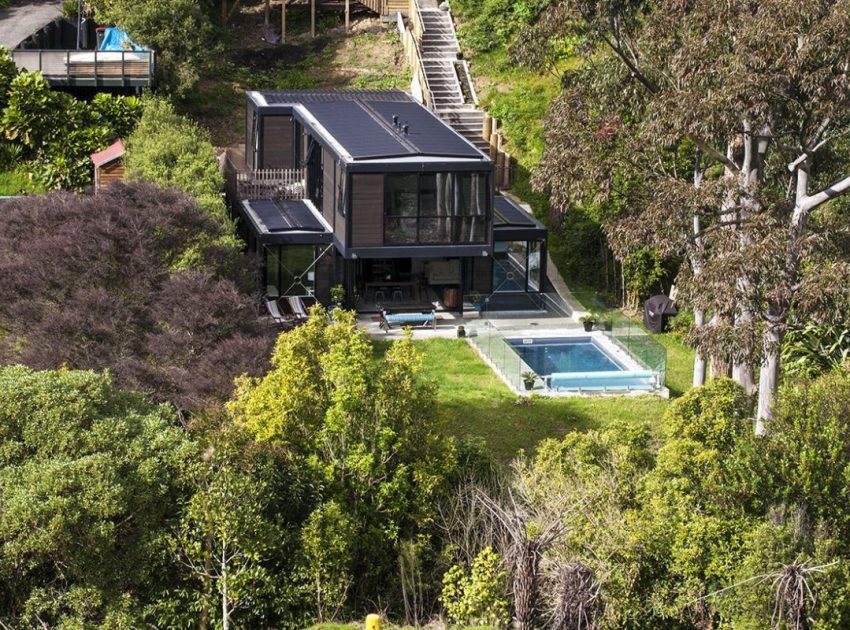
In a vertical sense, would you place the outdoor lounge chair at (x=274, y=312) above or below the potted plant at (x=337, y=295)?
below

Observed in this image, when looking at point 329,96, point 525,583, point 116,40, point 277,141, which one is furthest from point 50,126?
point 525,583

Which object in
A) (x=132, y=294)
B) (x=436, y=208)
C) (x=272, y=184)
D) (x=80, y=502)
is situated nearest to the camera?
(x=80, y=502)

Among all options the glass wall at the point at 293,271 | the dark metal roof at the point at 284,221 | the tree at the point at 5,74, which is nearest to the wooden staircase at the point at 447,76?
the dark metal roof at the point at 284,221

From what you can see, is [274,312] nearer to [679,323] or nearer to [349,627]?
[679,323]

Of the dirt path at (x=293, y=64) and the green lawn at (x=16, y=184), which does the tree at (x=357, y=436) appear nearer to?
the green lawn at (x=16, y=184)

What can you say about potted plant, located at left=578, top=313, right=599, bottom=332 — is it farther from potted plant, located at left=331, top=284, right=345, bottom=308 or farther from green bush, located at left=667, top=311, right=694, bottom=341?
potted plant, located at left=331, top=284, right=345, bottom=308

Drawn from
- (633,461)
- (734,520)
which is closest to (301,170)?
(633,461)

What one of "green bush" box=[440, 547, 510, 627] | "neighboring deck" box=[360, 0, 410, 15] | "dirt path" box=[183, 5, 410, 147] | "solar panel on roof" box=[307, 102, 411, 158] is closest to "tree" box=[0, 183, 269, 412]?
"green bush" box=[440, 547, 510, 627]
